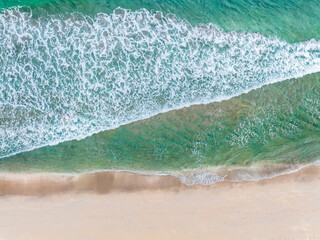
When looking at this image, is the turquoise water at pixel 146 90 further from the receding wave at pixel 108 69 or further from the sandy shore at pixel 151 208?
the sandy shore at pixel 151 208

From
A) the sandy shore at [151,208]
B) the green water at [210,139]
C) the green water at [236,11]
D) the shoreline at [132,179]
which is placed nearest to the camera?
the sandy shore at [151,208]

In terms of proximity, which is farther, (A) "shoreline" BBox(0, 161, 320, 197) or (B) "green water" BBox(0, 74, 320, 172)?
(B) "green water" BBox(0, 74, 320, 172)

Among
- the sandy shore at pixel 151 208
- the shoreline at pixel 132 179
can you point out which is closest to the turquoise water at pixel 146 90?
the shoreline at pixel 132 179

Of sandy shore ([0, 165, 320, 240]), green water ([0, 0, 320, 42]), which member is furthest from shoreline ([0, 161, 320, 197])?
green water ([0, 0, 320, 42])

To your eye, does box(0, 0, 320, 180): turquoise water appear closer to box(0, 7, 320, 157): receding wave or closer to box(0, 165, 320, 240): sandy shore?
box(0, 7, 320, 157): receding wave

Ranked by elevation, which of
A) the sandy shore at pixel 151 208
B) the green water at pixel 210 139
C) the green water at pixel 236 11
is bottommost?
the sandy shore at pixel 151 208

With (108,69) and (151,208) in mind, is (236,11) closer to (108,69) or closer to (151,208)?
(108,69)

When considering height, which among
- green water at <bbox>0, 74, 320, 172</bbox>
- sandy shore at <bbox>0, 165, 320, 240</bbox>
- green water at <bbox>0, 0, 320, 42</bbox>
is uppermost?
green water at <bbox>0, 0, 320, 42</bbox>
